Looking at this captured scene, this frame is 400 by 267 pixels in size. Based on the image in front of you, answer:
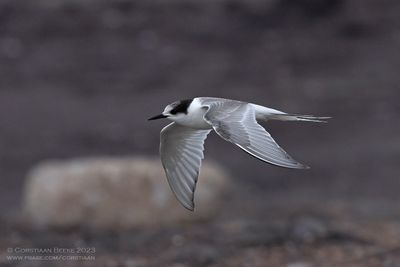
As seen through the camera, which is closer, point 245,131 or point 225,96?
point 245,131

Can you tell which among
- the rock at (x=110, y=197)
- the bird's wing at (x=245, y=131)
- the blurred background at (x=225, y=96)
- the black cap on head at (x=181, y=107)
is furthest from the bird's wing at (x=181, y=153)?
the rock at (x=110, y=197)

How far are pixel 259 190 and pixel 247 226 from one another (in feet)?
10.6

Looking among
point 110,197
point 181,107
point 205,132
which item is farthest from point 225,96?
point 181,107

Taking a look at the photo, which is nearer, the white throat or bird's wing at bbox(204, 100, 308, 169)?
bird's wing at bbox(204, 100, 308, 169)

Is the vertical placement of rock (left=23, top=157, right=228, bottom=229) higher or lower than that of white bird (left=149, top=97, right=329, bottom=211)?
lower

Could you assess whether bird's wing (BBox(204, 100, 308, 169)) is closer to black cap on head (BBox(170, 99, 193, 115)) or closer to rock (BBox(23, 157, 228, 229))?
black cap on head (BBox(170, 99, 193, 115))

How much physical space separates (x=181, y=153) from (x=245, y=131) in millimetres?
1240

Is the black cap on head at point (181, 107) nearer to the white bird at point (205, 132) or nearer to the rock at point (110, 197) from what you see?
the white bird at point (205, 132)

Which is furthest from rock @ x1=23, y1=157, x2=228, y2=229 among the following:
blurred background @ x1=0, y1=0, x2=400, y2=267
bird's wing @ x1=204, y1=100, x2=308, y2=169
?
bird's wing @ x1=204, y1=100, x2=308, y2=169

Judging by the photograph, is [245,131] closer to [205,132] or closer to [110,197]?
[205,132]

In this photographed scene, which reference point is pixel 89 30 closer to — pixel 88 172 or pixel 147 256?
pixel 88 172

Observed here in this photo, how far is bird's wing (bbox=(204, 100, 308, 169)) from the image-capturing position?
5.71 meters

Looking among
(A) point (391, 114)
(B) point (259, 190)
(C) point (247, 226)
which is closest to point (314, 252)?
(C) point (247, 226)

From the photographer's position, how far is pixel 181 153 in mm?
7254
